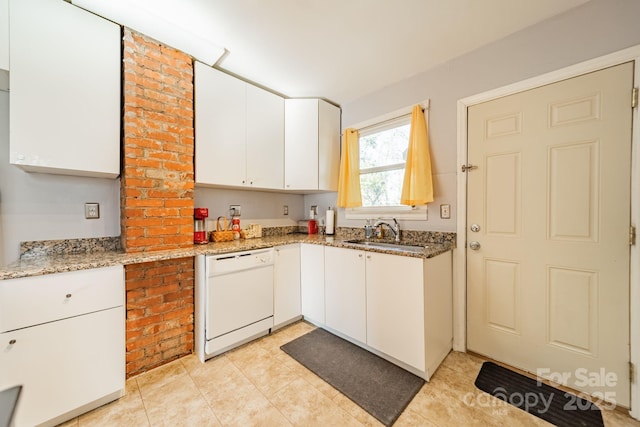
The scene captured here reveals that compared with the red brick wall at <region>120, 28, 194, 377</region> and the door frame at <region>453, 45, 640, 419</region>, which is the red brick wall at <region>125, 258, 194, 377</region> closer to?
the red brick wall at <region>120, 28, 194, 377</region>

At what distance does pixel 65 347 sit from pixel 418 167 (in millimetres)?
2621

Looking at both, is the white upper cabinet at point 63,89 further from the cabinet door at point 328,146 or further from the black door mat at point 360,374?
the black door mat at point 360,374

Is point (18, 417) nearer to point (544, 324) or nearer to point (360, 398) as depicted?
point (360, 398)

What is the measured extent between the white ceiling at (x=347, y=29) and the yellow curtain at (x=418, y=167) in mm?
500

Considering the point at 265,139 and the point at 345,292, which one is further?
the point at 265,139

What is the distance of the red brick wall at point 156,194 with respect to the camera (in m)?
1.65

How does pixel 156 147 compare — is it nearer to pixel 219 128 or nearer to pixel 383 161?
pixel 219 128

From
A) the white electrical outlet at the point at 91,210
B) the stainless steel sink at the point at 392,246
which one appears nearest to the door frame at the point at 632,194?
the stainless steel sink at the point at 392,246

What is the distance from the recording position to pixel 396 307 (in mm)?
1708

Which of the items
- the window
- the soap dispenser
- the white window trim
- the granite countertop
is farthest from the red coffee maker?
the window

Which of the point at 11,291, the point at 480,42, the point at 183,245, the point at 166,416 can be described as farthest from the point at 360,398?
the point at 480,42

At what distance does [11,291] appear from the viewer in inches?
45.2

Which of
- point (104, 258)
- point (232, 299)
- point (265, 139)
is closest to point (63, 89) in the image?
point (104, 258)

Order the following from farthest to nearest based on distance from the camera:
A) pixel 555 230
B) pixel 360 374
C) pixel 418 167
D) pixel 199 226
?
1. pixel 199 226
2. pixel 418 167
3. pixel 360 374
4. pixel 555 230
